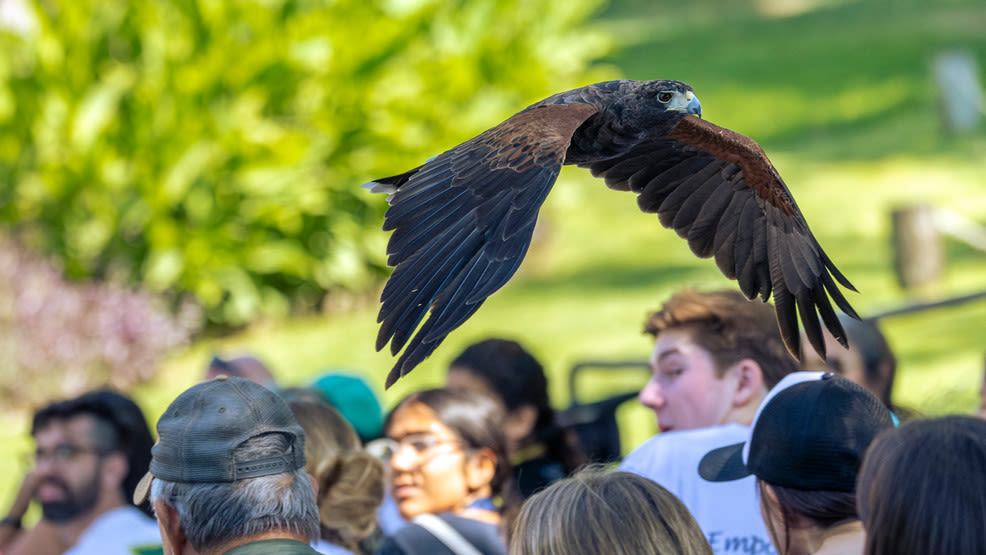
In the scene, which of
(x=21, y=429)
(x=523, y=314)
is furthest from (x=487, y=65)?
(x=21, y=429)

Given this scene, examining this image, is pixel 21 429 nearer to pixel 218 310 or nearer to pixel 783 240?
pixel 218 310

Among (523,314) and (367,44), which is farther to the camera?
(523,314)

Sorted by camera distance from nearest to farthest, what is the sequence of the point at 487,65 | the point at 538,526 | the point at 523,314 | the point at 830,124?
the point at 538,526
the point at 487,65
the point at 523,314
the point at 830,124

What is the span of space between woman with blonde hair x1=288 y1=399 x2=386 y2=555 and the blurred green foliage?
8072 mm

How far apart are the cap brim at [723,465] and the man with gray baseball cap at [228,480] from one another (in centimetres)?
113

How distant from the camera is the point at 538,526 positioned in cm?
185

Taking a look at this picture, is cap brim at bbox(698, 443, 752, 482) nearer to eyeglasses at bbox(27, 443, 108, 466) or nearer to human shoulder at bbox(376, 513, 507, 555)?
human shoulder at bbox(376, 513, 507, 555)

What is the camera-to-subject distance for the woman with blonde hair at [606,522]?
5.90 feet

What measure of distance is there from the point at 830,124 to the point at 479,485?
1568 cm

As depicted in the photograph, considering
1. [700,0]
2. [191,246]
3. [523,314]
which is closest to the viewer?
[191,246]

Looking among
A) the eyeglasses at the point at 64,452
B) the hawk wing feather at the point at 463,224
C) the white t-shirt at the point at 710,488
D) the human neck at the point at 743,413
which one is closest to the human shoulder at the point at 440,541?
the white t-shirt at the point at 710,488

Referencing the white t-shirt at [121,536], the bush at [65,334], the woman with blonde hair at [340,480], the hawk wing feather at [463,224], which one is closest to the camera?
the hawk wing feather at [463,224]

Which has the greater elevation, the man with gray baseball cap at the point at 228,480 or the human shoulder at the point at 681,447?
the man with gray baseball cap at the point at 228,480

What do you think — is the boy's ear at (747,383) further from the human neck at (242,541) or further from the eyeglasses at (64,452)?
the eyeglasses at (64,452)
